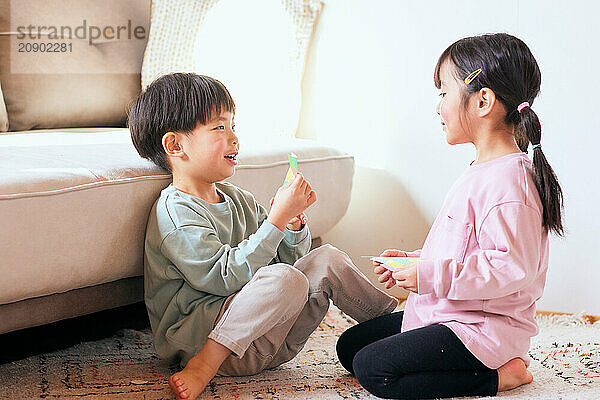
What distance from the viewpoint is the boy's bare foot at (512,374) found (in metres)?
1.22

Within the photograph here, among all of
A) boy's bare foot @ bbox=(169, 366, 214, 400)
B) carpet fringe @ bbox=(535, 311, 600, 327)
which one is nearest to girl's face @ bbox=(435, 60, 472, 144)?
boy's bare foot @ bbox=(169, 366, 214, 400)

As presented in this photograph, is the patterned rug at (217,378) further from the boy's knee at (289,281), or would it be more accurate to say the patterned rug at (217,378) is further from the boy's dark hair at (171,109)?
the boy's dark hair at (171,109)

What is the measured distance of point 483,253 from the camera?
1.17 metres

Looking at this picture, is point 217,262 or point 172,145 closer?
point 217,262

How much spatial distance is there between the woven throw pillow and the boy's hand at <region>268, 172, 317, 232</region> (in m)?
0.73

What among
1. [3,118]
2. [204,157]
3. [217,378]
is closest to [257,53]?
[3,118]

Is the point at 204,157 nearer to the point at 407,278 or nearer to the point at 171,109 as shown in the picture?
the point at 171,109

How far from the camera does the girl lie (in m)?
1.16

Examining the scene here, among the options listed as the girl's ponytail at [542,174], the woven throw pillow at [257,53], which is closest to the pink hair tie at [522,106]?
the girl's ponytail at [542,174]

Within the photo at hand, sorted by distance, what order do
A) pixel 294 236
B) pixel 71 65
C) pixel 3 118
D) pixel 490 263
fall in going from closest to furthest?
pixel 490 263
pixel 294 236
pixel 3 118
pixel 71 65

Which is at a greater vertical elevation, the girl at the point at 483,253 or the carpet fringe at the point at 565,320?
the girl at the point at 483,253

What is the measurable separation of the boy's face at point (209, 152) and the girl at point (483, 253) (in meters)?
0.34

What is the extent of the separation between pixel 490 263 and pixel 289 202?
0.35m

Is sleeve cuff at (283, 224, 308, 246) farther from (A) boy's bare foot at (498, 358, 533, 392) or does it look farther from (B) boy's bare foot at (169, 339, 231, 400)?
(A) boy's bare foot at (498, 358, 533, 392)
